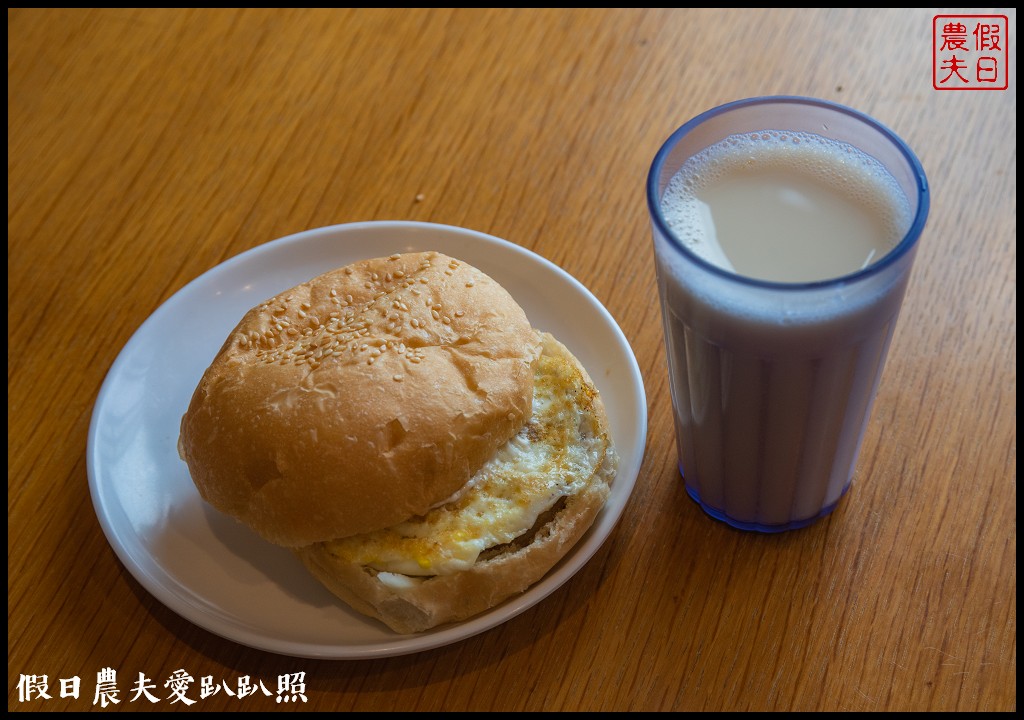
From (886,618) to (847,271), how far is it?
16.9 inches

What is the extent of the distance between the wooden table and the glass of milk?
191mm

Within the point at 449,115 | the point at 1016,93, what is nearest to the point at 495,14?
the point at 449,115

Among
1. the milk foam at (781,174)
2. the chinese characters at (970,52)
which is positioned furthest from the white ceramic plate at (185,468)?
the chinese characters at (970,52)

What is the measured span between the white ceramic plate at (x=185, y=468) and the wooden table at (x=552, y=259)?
2.5 inches

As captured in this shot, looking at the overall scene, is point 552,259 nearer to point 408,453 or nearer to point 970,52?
point 408,453

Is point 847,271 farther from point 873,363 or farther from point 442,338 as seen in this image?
point 442,338

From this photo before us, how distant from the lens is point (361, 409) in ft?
3.43

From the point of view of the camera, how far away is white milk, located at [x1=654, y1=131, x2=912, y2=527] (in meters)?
0.90

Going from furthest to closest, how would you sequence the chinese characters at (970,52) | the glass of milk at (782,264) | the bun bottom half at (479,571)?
1. the chinese characters at (970,52)
2. the bun bottom half at (479,571)
3. the glass of milk at (782,264)

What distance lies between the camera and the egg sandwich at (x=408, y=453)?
104 cm

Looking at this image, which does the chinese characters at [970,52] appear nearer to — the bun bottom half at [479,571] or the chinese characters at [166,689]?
the bun bottom half at [479,571]

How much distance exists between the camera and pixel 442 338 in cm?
112

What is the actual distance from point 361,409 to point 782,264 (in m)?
A: 0.45

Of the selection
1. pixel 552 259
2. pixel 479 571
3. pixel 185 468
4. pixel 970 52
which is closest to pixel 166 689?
pixel 185 468
